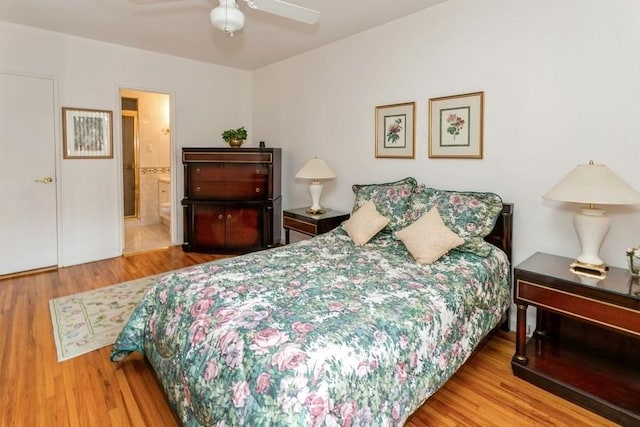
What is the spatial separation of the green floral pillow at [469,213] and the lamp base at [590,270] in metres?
0.48

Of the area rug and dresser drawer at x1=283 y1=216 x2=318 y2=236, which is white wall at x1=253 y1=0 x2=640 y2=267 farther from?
the area rug

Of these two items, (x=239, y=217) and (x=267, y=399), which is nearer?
(x=267, y=399)

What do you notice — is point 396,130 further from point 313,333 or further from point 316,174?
point 313,333

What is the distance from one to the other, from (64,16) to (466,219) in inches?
156

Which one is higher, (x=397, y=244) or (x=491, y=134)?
(x=491, y=134)

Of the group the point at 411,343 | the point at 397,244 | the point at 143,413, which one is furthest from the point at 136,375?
the point at 397,244

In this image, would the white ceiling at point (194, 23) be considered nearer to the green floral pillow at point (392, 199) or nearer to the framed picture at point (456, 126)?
the framed picture at point (456, 126)

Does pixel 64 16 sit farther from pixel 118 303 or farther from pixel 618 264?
pixel 618 264

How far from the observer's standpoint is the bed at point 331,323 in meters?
1.24

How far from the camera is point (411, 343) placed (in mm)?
1538

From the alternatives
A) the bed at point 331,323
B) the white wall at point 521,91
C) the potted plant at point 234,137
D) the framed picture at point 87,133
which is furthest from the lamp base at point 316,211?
the framed picture at point 87,133

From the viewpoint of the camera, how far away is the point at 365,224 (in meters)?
2.84

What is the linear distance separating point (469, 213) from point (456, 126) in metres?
0.81

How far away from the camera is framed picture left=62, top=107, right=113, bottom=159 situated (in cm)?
398
